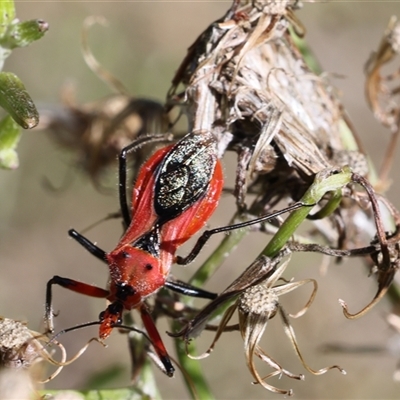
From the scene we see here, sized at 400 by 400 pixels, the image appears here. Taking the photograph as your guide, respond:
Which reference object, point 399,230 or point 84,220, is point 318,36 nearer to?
point 84,220

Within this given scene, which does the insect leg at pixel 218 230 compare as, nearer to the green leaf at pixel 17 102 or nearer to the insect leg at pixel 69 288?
the insect leg at pixel 69 288

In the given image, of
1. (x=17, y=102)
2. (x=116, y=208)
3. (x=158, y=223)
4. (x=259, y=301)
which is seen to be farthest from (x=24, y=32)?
(x=116, y=208)

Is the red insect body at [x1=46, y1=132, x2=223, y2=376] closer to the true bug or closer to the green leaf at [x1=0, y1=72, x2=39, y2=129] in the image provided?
the true bug

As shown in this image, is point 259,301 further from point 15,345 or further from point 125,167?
point 125,167

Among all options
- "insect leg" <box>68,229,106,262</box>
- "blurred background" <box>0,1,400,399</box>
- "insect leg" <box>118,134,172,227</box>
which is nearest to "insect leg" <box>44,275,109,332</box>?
"insect leg" <box>68,229,106,262</box>

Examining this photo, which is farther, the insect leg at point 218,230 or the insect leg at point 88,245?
the insect leg at point 88,245

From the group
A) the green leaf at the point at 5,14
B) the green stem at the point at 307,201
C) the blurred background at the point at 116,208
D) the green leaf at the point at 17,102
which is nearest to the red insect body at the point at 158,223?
the green stem at the point at 307,201
